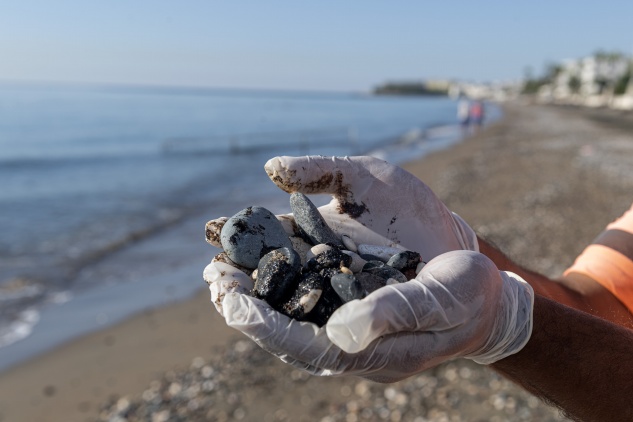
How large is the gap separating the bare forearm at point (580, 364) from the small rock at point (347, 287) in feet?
2.02

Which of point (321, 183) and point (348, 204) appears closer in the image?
point (321, 183)

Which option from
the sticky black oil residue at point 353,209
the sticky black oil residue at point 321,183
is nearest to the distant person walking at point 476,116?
the sticky black oil residue at point 353,209

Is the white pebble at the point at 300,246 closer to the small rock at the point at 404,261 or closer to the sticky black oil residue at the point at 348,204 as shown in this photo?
the sticky black oil residue at the point at 348,204

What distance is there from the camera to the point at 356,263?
2023 mm

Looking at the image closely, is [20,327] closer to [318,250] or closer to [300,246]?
[300,246]

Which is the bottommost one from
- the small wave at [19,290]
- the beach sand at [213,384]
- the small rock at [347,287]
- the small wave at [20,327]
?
the small wave at [19,290]

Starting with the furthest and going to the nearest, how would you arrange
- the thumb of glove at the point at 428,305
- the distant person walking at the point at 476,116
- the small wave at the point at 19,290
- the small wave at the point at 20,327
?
the distant person walking at the point at 476,116
the small wave at the point at 19,290
the small wave at the point at 20,327
the thumb of glove at the point at 428,305

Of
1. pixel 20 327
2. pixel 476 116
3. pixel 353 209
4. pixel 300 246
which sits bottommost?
pixel 476 116

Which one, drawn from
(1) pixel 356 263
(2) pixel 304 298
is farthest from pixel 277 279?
(1) pixel 356 263

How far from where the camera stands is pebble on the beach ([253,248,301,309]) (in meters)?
1.81

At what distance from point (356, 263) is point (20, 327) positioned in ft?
21.2

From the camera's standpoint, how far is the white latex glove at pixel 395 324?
154cm

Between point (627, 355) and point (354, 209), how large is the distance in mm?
1200

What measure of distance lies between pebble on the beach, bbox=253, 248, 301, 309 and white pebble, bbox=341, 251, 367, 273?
0.68 feet
